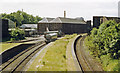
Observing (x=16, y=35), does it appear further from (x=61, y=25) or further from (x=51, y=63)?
(x=51, y=63)

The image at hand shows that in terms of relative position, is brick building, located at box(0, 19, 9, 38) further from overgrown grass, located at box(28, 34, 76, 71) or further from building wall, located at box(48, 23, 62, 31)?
building wall, located at box(48, 23, 62, 31)

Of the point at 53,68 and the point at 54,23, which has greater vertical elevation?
the point at 54,23

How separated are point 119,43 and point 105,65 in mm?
2367

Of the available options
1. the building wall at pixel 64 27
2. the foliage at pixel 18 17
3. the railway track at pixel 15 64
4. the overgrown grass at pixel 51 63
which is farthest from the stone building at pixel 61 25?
the overgrown grass at pixel 51 63

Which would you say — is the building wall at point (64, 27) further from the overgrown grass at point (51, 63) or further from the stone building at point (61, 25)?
the overgrown grass at point (51, 63)

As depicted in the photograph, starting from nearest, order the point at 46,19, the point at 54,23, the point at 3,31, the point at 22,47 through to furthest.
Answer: the point at 22,47 → the point at 3,31 → the point at 54,23 → the point at 46,19

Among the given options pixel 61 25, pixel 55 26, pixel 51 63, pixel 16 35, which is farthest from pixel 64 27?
pixel 51 63

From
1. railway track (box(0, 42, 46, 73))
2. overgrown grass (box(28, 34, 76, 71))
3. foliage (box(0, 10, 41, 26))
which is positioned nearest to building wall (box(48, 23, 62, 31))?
railway track (box(0, 42, 46, 73))

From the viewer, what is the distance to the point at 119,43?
1286cm

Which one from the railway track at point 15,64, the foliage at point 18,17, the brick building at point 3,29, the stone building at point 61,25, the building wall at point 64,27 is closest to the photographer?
the railway track at point 15,64

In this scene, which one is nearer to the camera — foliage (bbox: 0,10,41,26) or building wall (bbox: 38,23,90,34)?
building wall (bbox: 38,23,90,34)

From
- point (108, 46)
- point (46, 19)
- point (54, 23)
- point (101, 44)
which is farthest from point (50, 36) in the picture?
point (46, 19)

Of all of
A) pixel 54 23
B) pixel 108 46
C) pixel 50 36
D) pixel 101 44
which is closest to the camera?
pixel 108 46

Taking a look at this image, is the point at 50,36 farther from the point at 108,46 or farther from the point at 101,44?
the point at 108,46
